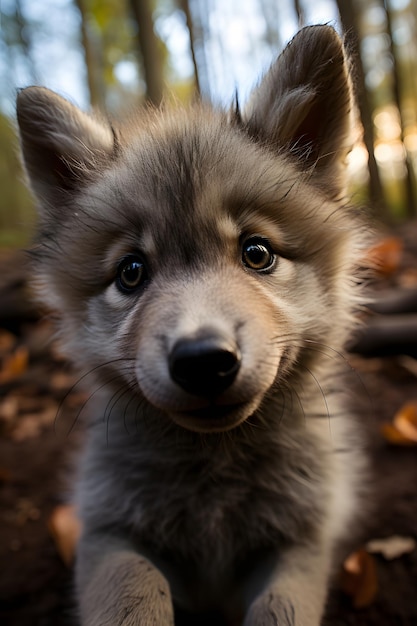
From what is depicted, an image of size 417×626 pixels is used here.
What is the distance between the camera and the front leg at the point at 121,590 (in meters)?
1.55

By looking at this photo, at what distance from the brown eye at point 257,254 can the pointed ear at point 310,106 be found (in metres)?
0.42

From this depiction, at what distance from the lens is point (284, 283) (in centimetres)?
181

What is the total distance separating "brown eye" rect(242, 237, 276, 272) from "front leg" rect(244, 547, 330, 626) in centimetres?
99

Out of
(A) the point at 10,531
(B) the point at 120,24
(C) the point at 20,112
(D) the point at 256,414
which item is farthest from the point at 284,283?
(B) the point at 120,24

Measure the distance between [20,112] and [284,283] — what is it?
1.19m

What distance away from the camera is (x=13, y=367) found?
4102mm

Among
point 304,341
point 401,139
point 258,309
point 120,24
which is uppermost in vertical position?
point 120,24

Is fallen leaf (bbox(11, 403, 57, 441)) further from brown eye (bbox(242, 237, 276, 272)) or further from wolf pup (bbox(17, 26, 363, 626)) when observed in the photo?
brown eye (bbox(242, 237, 276, 272))

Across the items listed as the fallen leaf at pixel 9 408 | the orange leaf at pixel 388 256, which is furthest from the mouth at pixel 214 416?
the orange leaf at pixel 388 256

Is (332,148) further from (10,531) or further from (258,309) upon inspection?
(10,531)

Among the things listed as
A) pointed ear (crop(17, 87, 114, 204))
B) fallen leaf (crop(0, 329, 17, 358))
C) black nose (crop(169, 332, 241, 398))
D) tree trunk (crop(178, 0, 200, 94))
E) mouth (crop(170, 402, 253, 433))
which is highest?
tree trunk (crop(178, 0, 200, 94))

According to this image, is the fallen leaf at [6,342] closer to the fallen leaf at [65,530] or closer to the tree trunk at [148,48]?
the fallen leaf at [65,530]

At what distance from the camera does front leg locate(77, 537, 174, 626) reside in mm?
1553

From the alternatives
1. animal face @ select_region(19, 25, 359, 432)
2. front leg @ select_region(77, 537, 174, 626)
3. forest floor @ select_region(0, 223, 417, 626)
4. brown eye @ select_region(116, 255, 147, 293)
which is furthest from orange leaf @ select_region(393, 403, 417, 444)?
brown eye @ select_region(116, 255, 147, 293)
